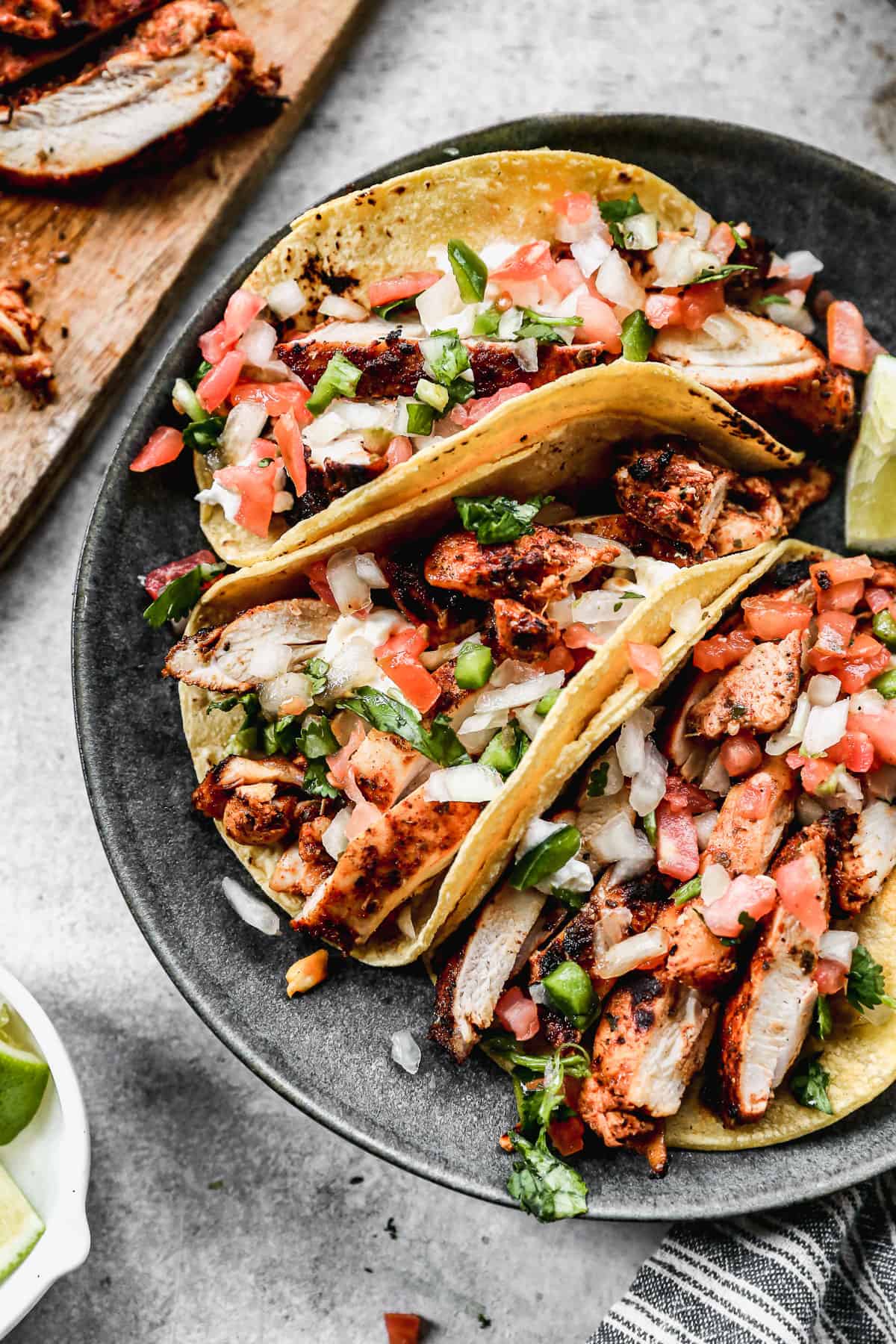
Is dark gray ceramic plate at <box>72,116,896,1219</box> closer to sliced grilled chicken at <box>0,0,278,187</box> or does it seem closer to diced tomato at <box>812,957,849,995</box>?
diced tomato at <box>812,957,849,995</box>

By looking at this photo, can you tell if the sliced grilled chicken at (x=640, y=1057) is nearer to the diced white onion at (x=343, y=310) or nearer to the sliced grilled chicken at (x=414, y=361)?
the sliced grilled chicken at (x=414, y=361)

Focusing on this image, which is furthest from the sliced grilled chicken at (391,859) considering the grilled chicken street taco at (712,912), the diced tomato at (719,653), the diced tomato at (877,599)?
the diced tomato at (877,599)

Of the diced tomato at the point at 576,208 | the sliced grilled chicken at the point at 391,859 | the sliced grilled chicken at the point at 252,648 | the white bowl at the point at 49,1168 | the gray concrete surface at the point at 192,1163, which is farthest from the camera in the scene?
the gray concrete surface at the point at 192,1163

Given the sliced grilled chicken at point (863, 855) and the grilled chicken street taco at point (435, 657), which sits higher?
the grilled chicken street taco at point (435, 657)

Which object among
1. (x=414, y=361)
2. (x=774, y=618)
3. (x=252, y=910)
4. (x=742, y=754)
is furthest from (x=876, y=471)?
(x=252, y=910)

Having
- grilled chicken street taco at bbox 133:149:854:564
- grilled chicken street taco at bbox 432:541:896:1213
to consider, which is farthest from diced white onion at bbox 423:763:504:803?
grilled chicken street taco at bbox 133:149:854:564

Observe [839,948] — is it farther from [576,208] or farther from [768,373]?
[576,208]
